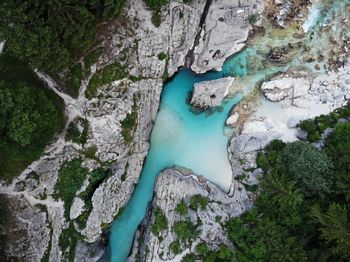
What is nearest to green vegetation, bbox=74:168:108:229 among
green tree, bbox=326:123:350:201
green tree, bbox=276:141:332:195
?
green tree, bbox=276:141:332:195

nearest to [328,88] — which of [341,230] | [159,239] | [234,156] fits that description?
[234,156]

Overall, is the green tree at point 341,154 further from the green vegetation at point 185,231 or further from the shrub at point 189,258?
the shrub at point 189,258

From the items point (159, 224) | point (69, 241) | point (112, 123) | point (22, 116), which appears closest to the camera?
point (22, 116)

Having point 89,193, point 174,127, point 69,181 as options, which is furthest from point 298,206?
point 69,181

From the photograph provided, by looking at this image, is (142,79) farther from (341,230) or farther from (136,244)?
(341,230)

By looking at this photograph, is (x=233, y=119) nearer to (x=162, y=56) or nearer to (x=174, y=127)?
(x=174, y=127)

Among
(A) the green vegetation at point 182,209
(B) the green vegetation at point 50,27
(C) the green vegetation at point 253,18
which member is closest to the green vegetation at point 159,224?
(A) the green vegetation at point 182,209

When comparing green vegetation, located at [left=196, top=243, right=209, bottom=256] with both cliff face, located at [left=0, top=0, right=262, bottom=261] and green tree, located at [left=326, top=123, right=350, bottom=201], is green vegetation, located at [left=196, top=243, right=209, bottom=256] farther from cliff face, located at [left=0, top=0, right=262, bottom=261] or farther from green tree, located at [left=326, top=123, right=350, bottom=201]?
green tree, located at [left=326, top=123, right=350, bottom=201]
